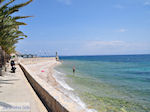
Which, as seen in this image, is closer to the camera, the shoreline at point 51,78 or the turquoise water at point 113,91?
the turquoise water at point 113,91

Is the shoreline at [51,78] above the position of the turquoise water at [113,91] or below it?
above

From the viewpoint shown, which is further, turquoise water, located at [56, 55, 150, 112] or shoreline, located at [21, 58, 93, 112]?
shoreline, located at [21, 58, 93, 112]

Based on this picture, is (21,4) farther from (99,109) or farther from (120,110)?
(120,110)

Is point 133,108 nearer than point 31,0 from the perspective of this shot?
No

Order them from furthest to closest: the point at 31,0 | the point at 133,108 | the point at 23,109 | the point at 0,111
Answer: the point at 133,108 < the point at 31,0 < the point at 23,109 < the point at 0,111

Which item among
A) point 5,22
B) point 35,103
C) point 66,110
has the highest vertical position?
point 5,22

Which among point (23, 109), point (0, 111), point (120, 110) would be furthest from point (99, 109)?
point (0, 111)

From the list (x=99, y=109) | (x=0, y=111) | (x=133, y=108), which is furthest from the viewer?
(x=133, y=108)

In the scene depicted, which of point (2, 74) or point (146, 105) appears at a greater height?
point (2, 74)

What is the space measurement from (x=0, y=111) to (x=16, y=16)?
269 inches

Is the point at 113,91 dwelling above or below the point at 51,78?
below

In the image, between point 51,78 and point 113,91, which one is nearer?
point 113,91

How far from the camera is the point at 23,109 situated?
4.36 m

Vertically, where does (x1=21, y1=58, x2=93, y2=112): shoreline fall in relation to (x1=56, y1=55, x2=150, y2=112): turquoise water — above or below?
above
